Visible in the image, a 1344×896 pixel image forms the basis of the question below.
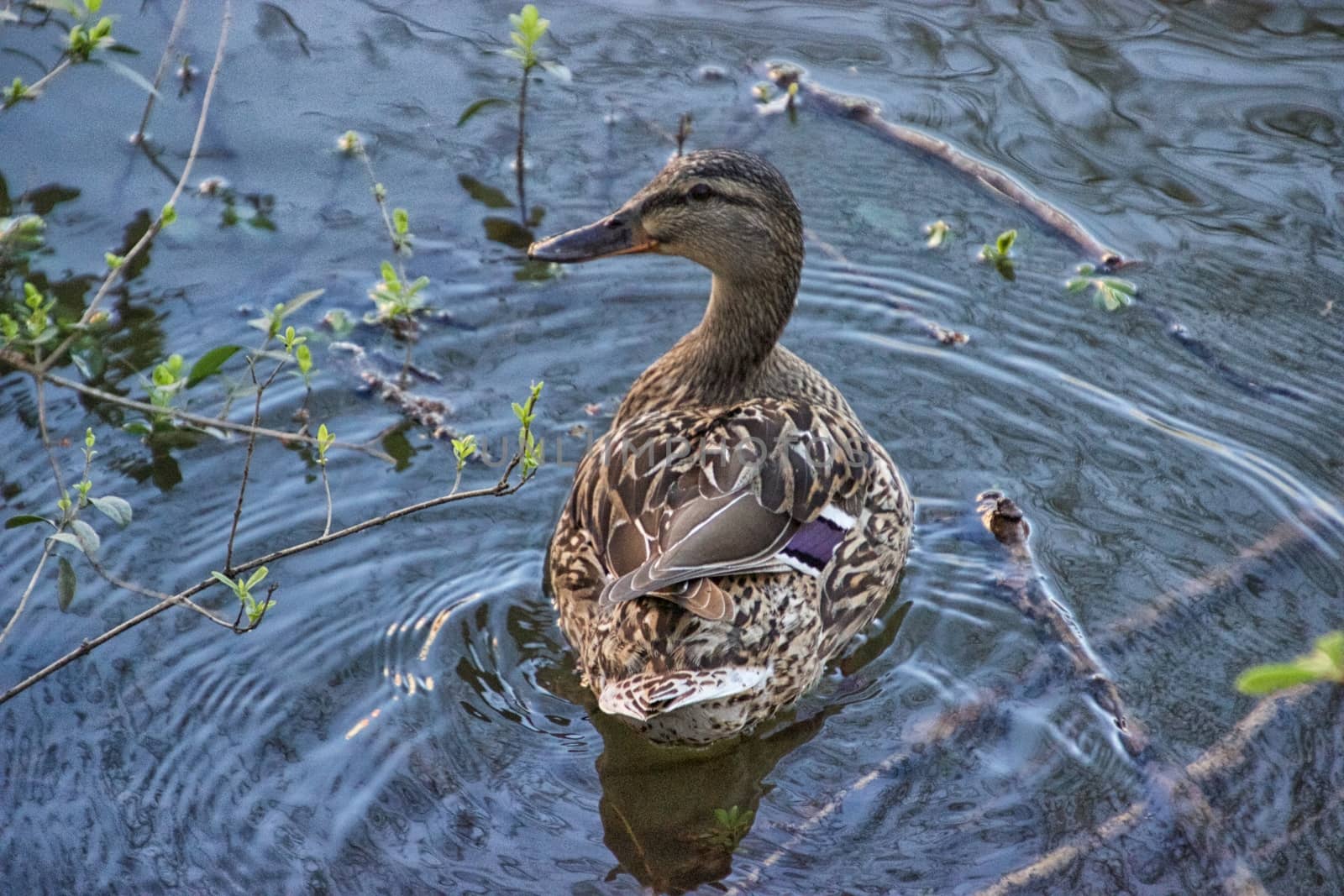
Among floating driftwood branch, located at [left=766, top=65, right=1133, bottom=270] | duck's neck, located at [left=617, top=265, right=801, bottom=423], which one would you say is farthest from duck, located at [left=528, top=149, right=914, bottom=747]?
floating driftwood branch, located at [left=766, top=65, right=1133, bottom=270]

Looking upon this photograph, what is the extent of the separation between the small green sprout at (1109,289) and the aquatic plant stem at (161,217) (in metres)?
3.66

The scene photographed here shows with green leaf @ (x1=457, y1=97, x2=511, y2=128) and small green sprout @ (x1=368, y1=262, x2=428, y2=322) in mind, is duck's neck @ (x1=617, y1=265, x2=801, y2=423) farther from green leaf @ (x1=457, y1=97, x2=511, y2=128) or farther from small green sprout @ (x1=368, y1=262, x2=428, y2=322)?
green leaf @ (x1=457, y1=97, x2=511, y2=128)

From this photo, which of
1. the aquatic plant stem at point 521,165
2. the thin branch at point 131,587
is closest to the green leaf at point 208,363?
the thin branch at point 131,587

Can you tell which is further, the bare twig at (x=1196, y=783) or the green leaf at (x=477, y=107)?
the green leaf at (x=477, y=107)

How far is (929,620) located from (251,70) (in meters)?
4.58

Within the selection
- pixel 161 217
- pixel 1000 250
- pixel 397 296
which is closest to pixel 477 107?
pixel 397 296

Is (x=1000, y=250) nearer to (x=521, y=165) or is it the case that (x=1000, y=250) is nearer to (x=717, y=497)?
(x=521, y=165)

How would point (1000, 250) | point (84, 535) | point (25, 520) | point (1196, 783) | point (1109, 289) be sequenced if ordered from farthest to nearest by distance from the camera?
point (1000, 250), point (1109, 289), point (1196, 783), point (25, 520), point (84, 535)

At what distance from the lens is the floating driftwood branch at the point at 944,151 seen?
6.64 metres

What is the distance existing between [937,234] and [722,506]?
109 inches

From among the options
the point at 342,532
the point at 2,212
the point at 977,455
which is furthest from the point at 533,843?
the point at 2,212

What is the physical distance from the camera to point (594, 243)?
5215 mm

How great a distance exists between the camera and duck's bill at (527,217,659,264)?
5172 mm

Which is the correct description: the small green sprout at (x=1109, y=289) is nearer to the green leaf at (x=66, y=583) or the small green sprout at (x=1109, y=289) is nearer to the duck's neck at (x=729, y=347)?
the duck's neck at (x=729, y=347)
